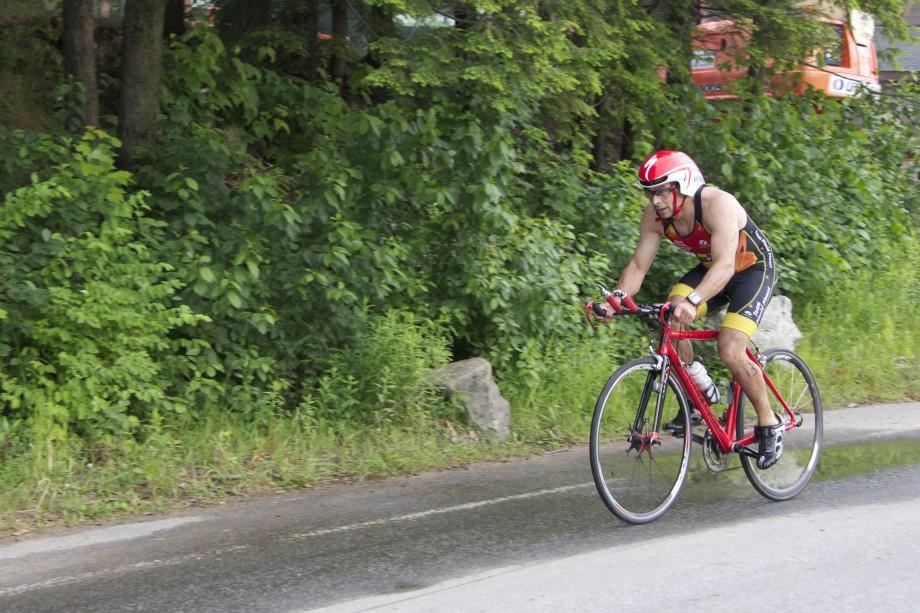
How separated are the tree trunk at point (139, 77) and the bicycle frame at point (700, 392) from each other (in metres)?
5.54

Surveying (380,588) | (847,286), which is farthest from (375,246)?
(847,286)

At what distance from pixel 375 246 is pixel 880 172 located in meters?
8.36

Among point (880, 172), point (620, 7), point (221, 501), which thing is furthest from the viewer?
point (880, 172)

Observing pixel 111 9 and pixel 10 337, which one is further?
pixel 111 9

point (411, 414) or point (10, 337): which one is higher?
point (10, 337)

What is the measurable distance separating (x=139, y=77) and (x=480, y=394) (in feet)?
14.4

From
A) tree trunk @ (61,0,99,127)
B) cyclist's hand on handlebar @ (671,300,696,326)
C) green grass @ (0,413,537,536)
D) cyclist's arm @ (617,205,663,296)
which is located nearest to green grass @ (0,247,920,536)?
green grass @ (0,413,537,536)

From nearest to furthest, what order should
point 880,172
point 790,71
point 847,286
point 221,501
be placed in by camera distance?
1. point 221,501
2. point 847,286
3. point 790,71
4. point 880,172

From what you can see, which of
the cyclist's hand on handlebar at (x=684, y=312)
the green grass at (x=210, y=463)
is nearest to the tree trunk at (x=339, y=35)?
the green grass at (x=210, y=463)

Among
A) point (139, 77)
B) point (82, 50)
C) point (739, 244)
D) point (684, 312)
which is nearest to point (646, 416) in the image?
point (684, 312)

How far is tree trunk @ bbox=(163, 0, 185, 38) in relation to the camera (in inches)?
483

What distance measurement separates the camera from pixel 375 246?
338 inches

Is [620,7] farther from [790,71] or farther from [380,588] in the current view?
[380,588]

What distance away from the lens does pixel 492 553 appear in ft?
18.5
